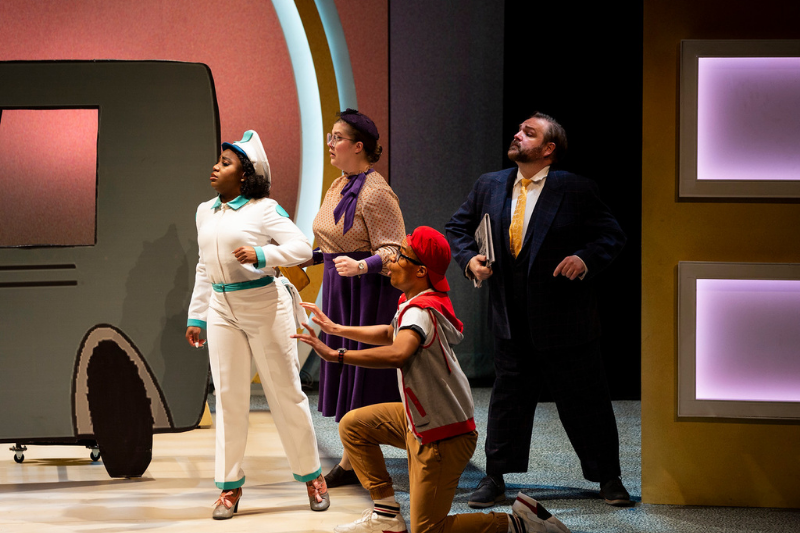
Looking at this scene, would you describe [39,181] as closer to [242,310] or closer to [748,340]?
[242,310]

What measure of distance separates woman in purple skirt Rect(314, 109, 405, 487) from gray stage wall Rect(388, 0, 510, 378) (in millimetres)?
2236

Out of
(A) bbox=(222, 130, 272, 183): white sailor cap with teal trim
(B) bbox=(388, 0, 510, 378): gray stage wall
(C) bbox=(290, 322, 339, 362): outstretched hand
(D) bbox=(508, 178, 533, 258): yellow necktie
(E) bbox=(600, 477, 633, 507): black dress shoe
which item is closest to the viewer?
(C) bbox=(290, 322, 339, 362): outstretched hand

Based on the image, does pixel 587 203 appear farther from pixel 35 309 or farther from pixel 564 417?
pixel 35 309

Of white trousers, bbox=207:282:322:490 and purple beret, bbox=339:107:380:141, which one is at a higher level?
purple beret, bbox=339:107:380:141

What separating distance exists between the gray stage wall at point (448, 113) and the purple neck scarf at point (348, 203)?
2.28 metres

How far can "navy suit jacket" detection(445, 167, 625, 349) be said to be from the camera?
310cm

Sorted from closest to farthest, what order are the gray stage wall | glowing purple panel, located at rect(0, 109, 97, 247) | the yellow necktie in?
the yellow necktie → glowing purple panel, located at rect(0, 109, 97, 247) → the gray stage wall

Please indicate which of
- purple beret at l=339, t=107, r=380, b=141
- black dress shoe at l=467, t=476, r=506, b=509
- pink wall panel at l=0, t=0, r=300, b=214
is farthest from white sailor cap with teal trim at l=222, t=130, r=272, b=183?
pink wall panel at l=0, t=0, r=300, b=214

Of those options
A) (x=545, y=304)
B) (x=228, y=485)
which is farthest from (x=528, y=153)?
(x=228, y=485)

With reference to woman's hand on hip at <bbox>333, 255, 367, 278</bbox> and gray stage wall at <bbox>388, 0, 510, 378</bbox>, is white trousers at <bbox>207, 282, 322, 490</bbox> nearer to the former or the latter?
woman's hand on hip at <bbox>333, 255, 367, 278</bbox>

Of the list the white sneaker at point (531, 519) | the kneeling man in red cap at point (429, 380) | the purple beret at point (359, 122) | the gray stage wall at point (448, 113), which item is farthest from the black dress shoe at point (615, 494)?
the gray stage wall at point (448, 113)

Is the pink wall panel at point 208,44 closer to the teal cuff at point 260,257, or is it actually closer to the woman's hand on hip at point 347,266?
the woman's hand on hip at point 347,266

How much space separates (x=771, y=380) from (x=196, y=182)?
8.55 feet

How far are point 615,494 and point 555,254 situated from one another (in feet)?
3.20
